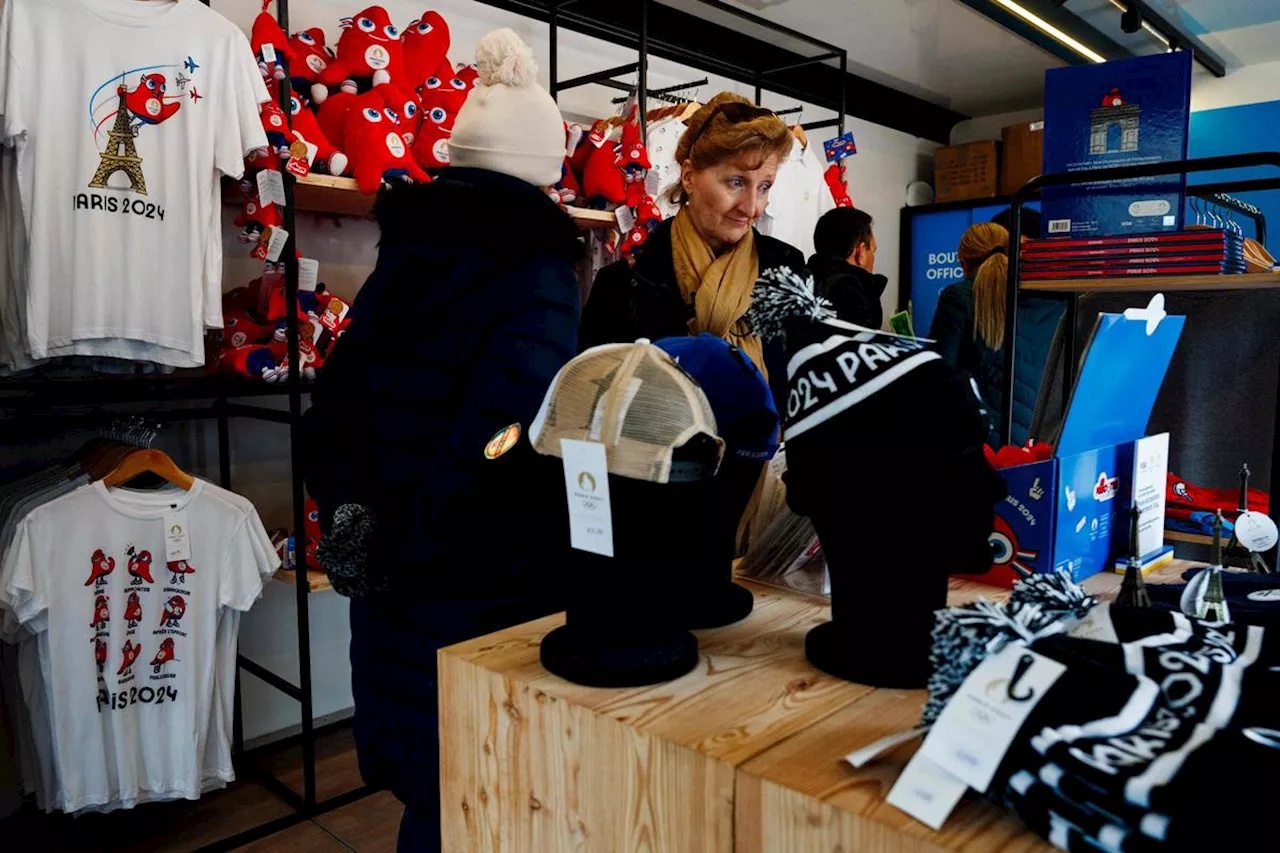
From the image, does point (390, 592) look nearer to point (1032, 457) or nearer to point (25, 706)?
point (1032, 457)

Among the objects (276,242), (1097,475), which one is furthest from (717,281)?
(276,242)

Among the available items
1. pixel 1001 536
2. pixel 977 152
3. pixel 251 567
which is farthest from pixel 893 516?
pixel 977 152

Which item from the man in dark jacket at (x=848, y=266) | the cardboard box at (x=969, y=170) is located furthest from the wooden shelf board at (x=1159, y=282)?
the cardboard box at (x=969, y=170)

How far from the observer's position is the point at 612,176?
10.3 feet

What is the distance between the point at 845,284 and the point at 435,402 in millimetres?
1654

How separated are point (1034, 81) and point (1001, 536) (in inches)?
215

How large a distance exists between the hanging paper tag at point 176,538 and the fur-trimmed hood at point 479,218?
1188 millimetres

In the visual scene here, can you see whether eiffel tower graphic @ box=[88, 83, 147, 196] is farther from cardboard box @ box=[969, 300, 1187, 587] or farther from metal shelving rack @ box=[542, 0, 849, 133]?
cardboard box @ box=[969, 300, 1187, 587]

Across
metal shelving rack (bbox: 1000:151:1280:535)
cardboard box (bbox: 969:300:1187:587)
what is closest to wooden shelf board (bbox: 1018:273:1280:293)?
metal shelving rack (bbox: 1000:151:1280:535)

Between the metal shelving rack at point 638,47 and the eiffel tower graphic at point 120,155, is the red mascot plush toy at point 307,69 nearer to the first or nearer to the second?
the eiffel tower graphic at point 120,155

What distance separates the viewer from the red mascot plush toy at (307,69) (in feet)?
8.53

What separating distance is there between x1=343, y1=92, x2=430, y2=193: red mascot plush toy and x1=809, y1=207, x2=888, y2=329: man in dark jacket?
48.8 inches

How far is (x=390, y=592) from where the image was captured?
1.44 metres

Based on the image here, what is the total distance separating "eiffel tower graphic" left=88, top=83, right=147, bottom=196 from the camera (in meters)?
2.10
